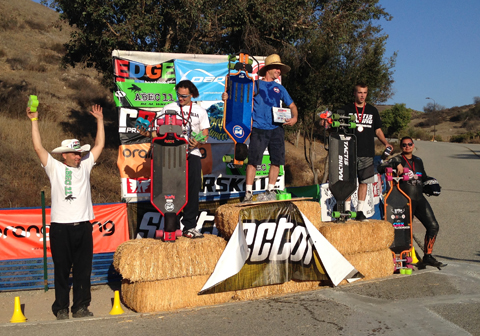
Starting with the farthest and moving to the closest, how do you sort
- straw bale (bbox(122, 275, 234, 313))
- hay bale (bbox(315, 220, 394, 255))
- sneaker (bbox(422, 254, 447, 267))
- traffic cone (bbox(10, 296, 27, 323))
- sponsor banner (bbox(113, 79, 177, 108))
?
sponsor banner (bbox(113, 79, 177, 108)), sneaker (bbox(422, 254, 447, 267)), hay bale (bbox(315, 220, 394, 255)), straw bale (bbox(122, 275, 234, 313)), traffic cone (bbox(10, 296, 27, 323))

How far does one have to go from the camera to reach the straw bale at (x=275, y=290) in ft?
17.3

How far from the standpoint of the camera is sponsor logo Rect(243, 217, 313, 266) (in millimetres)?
5328

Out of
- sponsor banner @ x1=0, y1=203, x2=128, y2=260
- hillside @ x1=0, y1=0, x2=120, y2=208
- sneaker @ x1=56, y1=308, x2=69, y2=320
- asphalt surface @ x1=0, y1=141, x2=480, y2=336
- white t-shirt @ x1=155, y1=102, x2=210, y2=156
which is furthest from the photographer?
hillside @ x1=0, y1=0, x2=120, y2=208

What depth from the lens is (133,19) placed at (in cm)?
1366

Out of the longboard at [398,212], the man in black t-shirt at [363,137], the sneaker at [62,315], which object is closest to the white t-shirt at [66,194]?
the sneaker at [62,315]

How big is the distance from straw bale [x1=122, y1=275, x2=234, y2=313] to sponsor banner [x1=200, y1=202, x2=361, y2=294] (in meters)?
0.11

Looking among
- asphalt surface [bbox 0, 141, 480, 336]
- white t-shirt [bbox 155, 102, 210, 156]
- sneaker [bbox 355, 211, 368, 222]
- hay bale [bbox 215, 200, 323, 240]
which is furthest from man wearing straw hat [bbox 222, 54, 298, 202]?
asphalt surface [bbox 0, 141, 480, 336]

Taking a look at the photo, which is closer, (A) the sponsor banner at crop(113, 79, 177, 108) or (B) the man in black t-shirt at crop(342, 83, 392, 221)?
(B) the man in black t-shirt at crop(342, 83, 392, 221)

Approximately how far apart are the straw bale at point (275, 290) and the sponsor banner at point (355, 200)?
8.37 feet

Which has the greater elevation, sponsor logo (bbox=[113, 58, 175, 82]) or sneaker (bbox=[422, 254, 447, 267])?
sponsor logo (bbox=[113, 58, 175, 82])

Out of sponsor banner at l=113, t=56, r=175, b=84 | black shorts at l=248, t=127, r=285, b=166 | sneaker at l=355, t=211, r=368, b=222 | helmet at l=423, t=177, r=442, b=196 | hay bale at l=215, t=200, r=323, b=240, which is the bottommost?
sneaker at l=355, t=211, r=368, b=222

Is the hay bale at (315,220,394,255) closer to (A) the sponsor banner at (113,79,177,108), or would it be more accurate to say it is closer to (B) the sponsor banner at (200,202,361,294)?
(B) the sponsor banner at (200,202,361,294)

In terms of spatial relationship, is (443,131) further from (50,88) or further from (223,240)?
(223,240)

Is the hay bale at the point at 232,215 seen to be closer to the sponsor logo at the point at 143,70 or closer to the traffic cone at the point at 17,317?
the traffic cone at the point at 17,317
